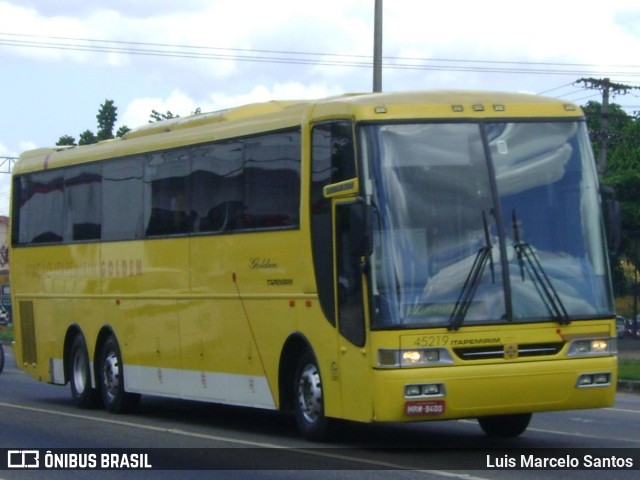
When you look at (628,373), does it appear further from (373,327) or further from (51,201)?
(373,327)

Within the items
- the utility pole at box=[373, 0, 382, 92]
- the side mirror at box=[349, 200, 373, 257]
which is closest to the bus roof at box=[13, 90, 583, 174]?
the side mirror at box=[349, 200, 373, 257]

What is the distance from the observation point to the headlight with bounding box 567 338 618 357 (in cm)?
1273

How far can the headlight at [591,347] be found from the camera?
12.7 metres

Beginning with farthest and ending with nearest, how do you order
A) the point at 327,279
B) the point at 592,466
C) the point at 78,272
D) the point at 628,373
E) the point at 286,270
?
the point at 628,373 → the point at 78,272 → the point at 286,270 → the point at 327,279 → the point at 592,466

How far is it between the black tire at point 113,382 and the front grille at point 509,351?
7.47m

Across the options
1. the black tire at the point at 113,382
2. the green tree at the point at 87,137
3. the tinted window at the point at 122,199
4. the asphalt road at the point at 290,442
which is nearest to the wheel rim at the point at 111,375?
the black tire at the point at 113,382

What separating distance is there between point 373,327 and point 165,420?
5.99 metres

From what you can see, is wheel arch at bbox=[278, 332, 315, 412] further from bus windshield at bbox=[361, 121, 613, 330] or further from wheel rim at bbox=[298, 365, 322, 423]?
bus windshield at bbox=[361, 121, 613, 330]

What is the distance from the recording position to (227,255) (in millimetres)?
15703

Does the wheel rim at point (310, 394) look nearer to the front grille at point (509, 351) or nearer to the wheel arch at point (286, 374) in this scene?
the wheel arch at point (286, 374)

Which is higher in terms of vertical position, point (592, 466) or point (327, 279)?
point (327, 279)

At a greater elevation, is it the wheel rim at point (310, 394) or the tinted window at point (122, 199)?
the tinted window at point (122, 199)

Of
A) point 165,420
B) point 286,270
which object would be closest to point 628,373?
point 165,420

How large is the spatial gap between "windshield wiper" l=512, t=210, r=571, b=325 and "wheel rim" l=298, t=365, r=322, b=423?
2.43m
